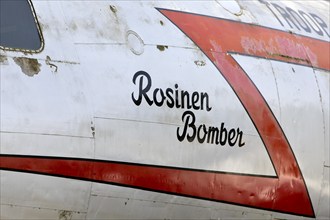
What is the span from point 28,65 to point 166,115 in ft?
4.83

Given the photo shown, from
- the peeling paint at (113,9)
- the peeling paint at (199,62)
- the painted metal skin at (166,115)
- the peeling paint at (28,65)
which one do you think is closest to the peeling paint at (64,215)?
the painted metal skin at (166,115)

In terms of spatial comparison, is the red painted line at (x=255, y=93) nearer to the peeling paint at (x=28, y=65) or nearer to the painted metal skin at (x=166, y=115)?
the painted metal skin at (x=166, y=115)

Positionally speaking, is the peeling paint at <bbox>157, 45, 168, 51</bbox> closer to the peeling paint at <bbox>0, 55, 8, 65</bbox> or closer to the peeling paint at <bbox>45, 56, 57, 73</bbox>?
the peeling paint at <bbox>45, 56, 57, 73</bbox>

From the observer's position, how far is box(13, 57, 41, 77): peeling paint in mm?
6602

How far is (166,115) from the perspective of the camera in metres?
7.52

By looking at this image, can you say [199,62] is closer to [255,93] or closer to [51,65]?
[255,93]

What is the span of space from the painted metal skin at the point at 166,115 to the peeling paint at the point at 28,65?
0.03 ft

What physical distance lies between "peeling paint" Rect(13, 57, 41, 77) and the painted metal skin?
1 cm

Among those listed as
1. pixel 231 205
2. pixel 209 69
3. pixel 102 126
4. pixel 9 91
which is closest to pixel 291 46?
pixel 209 69

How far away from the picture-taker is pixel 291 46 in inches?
366

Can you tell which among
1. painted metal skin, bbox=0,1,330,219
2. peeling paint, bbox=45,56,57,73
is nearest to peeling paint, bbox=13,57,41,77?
painted metal skin, bbox=0,1,330,219

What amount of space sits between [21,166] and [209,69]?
8.00ft

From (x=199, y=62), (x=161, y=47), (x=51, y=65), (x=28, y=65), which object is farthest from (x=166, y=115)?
(x=28, y=65)

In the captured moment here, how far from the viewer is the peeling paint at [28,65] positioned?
660 centimetres
